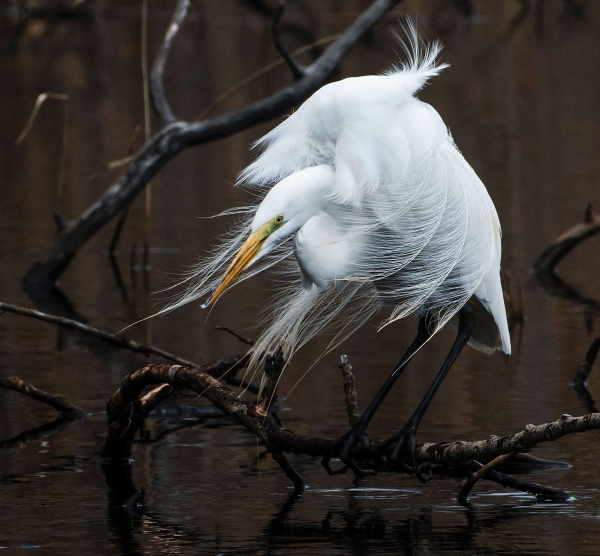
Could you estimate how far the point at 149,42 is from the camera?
22391 millimetres

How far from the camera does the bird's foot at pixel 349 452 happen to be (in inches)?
150

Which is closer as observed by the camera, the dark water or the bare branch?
the dark water

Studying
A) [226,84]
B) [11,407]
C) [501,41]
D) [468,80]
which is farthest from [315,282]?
→ [501,41]

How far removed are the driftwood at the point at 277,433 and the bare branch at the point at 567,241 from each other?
3180mm

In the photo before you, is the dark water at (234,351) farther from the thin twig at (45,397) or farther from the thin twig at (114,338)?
the thin twig at (114,338)

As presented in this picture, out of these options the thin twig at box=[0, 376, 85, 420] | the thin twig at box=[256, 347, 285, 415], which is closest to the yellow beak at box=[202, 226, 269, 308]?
the thin twig at box=[256, 347, 285, 415]

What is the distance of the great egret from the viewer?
3605 millimetres

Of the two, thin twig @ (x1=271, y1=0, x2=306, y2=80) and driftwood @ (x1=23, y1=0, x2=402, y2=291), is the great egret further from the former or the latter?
driftwood @ (x1=23, y1=0, x2=402, y2=291)

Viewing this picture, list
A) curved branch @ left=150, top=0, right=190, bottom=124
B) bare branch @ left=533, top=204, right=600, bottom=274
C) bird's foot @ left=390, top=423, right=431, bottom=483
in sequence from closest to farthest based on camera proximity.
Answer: bird's foot @ left=390, top=423, right=431, bottom=483
curved branch @ left=150, top=0, right=190, bottom=124
bare branch @ left=533, top=204, right=600, bottom=274

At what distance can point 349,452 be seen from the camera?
12.6 ft

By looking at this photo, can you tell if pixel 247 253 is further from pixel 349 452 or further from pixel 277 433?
pixel 349 452

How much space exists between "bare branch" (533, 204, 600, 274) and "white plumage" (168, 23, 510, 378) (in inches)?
128

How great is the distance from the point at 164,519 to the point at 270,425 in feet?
1.58

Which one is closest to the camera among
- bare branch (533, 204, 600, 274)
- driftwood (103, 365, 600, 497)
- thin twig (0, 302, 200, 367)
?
driftwood (103, 365, 600, 497)
